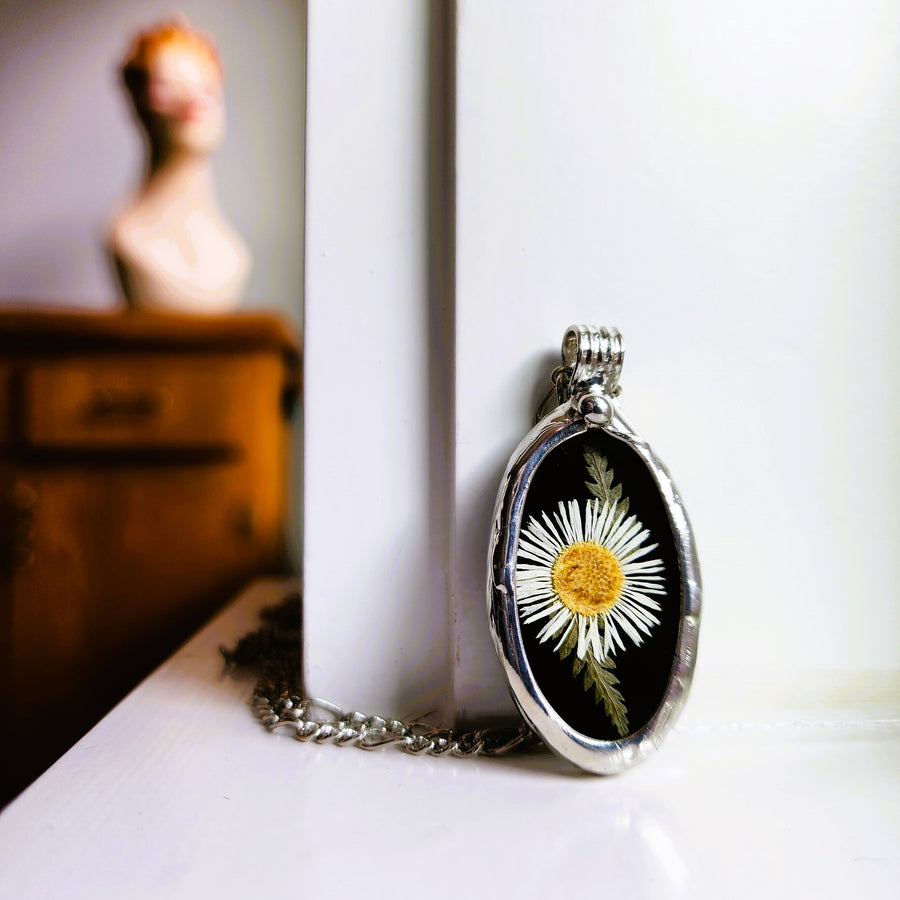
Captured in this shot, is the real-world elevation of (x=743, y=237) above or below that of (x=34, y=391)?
above

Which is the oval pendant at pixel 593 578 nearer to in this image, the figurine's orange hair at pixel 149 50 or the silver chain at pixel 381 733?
the silver chain at pixel 381 733

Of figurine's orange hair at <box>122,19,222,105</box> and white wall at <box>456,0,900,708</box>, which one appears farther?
figurine's orange hair at <box>122,19,222,105</box>

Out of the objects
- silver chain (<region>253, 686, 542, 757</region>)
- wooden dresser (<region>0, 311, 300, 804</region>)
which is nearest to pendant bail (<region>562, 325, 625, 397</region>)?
silver chain (<region>253, 686, 542, 757</region>)

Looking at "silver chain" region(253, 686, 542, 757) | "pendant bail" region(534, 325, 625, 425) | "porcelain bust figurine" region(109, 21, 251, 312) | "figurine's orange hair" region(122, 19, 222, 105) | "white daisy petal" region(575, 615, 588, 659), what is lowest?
"silver chain" region(253, 686, 542, 757)

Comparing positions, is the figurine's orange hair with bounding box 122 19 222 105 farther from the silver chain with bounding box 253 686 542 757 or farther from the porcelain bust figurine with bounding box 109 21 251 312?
the silver chain with bounding box 253 686 542 757

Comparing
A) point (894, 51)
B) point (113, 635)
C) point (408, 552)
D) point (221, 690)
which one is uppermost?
point (894, 51)

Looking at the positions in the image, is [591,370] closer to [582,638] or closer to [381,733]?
[582,638]

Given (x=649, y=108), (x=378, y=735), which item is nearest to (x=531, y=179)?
(x=649, y=108)

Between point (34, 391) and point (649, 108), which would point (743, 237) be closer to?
point (649, 108)
